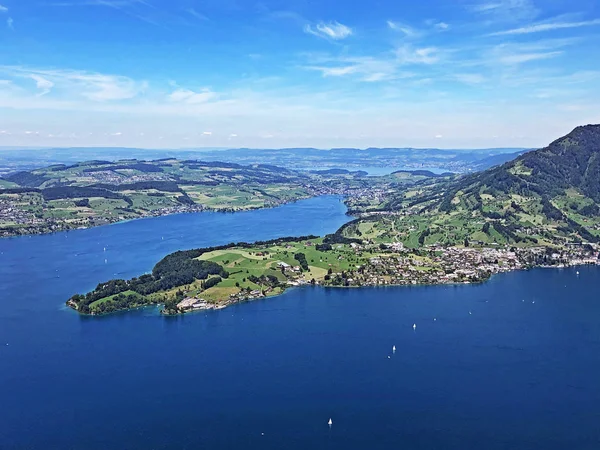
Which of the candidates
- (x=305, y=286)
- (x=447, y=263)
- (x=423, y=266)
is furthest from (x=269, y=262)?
(x=447, y=263)

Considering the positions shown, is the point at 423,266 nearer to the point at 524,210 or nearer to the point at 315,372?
the point at 315,372

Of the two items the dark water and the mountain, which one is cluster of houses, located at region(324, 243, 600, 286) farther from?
the mountain

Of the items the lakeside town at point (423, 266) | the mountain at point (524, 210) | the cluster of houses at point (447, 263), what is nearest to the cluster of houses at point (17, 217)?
the lakeside town at point (423, 266)

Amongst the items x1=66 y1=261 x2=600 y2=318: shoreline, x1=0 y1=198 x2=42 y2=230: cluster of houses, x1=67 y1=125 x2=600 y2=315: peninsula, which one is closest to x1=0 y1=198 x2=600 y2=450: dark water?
x1=66 y1=261 x2=600 y2=318: shoreline

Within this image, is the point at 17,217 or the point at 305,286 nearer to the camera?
the point at 305,286

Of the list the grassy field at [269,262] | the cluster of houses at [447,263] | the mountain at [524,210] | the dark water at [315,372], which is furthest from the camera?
the mountain at [524,210]

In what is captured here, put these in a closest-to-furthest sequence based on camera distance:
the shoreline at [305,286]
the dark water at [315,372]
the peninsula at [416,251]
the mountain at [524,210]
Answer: the dark water at [315,372] → the shoreline at [305,286] → the peninsula at [416,251] → the mountain at [524,210]

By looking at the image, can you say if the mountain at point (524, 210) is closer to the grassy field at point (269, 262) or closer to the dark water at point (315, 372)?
the grassy field at point (269, 262)

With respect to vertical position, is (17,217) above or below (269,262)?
above

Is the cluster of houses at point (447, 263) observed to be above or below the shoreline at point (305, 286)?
above
